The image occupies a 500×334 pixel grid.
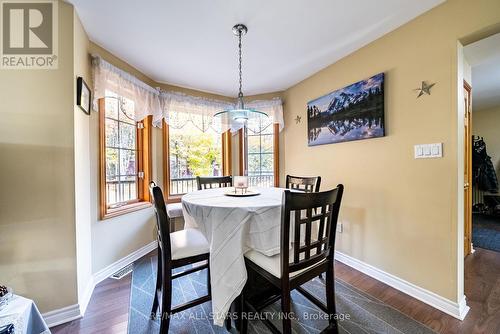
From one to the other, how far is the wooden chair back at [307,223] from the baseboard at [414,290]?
105 cm

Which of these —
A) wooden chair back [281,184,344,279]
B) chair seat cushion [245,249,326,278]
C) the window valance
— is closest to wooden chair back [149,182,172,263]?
chair seat cushion [245,249,326,278]

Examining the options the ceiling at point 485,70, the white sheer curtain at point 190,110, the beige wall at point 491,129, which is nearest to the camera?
the ceiling at point 485,70

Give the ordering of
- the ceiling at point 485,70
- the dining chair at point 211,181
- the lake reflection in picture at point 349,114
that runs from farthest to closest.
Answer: the dining chair at point 211,181 → the lake reflection in picture at point 349,114 → the ceiling at point 485,70

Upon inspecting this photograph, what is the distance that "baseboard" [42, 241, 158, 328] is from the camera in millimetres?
1463

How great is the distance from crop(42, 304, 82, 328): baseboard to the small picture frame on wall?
59.3 inches

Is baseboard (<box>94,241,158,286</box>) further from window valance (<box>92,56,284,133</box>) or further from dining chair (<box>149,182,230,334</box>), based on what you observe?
window valance (<box>92,56,284,133</box>)

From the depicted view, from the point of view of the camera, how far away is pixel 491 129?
4172 millimetres

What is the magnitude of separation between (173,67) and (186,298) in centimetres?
249

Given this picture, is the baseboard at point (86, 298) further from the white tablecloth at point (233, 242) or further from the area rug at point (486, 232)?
the area rug at point (486, 232)

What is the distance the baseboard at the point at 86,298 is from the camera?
4.80 ft

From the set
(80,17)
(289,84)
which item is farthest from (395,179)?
(80,17)

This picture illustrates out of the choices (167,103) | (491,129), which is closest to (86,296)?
(167,103)

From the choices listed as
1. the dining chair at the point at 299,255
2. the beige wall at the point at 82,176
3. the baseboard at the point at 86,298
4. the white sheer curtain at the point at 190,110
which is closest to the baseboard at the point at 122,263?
the baseboard at the point at 86,298

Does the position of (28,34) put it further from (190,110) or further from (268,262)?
(268,262)
